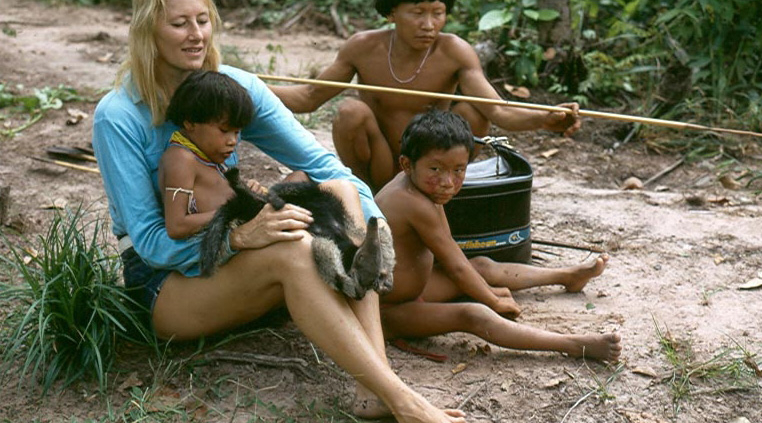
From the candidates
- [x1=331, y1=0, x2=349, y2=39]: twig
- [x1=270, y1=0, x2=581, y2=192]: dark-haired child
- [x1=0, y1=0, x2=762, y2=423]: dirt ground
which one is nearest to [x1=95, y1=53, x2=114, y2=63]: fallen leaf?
[x1=0, y1=0, x2=762, y2=423]: dirt ground

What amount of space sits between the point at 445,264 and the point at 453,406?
624 mm

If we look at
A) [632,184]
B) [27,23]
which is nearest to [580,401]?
[632,184]

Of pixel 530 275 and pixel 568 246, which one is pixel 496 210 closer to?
pixel 530 275

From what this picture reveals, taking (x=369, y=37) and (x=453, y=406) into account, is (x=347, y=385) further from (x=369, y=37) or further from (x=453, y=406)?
(x=369, y=37)

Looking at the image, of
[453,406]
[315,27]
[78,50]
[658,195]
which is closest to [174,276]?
[453,406]

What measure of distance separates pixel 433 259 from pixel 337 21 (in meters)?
5.19

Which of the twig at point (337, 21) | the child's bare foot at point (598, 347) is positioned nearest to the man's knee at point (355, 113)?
the child's bare foot at point (598, 347)

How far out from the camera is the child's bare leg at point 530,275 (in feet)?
12.0

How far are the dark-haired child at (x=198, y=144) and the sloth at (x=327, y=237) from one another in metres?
0.08

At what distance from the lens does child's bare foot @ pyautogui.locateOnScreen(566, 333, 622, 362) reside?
120 inches

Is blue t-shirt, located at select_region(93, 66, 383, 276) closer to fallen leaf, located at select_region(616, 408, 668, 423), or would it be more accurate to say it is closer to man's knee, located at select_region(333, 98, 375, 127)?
man's knee, located at select_region(333, 98, 375, 127)

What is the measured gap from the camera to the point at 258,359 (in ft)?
10.0

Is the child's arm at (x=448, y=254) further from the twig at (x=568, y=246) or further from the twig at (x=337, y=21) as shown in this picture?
the twig at (x=337, y=21)

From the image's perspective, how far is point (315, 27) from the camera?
8.30 m
